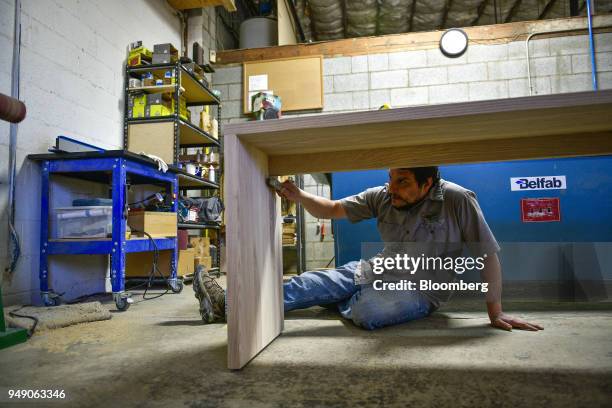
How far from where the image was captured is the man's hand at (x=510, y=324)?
1140 millimetres

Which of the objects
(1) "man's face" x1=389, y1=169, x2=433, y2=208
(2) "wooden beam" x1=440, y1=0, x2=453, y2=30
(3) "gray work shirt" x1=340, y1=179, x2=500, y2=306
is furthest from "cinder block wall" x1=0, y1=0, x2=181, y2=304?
(2) "wooden beam" x1=440, y1=0, x2=453, y2=30

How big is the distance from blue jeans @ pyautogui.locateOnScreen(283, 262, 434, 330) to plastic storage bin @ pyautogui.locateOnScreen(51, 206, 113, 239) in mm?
1059

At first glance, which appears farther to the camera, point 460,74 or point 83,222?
point 460,74

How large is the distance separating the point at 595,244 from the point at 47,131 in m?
2.82

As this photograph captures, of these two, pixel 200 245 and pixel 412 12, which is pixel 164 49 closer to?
pixel 200 245

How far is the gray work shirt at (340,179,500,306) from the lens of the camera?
127 cm

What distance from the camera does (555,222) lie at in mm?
1867

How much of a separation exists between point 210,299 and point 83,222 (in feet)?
3.12

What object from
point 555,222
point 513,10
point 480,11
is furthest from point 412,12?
point 555,222

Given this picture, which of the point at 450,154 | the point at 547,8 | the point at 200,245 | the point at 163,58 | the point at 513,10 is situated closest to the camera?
the point at 450,154

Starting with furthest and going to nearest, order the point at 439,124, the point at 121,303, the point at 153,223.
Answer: the point at 153,223
the point at 121,303
the point at 439,124

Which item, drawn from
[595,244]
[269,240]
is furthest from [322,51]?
[269,240]

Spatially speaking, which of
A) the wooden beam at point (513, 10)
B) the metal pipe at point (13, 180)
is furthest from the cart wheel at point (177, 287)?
the wooden beam at point (513, 10)

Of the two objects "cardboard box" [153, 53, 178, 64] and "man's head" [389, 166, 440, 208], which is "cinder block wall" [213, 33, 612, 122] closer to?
"cardboard box" [153, 53, 178, 64]
